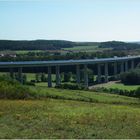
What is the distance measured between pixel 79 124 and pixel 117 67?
114465 mm

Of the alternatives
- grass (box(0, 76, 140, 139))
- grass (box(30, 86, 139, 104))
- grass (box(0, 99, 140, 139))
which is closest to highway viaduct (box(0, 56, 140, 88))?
grass (box(30, 86, 139, 104))

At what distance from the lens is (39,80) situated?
314 ft

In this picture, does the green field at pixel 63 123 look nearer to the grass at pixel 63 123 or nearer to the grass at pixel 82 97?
the grass at pixel 63 123

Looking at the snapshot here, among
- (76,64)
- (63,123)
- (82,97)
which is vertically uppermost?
(63,123)

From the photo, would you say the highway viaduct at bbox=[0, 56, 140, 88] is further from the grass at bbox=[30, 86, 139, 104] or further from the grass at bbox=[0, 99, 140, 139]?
the grass at bbox=[0, 99, 140, 139]

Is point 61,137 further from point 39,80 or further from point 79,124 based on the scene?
point 39,80

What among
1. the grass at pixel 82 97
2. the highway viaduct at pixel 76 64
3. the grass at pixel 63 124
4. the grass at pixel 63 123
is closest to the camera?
the grass at pixel 63 124

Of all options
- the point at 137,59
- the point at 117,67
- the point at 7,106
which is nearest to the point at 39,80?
the point at 117,67

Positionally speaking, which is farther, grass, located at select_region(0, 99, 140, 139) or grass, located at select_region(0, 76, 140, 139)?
grass, located at select_region(0, 99, 140, 139)

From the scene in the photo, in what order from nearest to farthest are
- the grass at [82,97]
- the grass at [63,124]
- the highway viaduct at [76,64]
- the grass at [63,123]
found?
the grass at [63,124]
the grass at [63,123]
the grass at [82,97]
the highway viaduct at [76,64]

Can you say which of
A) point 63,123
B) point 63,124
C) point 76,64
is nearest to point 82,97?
point 63,123

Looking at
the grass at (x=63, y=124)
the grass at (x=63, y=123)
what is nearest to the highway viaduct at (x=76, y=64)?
the grass at (x=63, y=123)

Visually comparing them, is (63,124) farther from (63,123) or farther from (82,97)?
(82,97)

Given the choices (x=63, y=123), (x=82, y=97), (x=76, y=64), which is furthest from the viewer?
(x=76, y=64)
